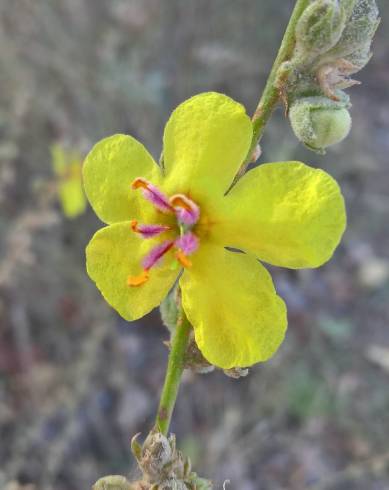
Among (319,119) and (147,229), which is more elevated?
(319,119)

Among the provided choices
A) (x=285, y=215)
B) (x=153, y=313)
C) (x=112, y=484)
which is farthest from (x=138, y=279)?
(x=153, y=313)

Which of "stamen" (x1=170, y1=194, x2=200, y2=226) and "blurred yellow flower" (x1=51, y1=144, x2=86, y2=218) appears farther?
"blurred yellow flower" (x1=51, y1=144, x2=86, y2=218)

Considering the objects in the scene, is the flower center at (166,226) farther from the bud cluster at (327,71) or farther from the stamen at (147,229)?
the bud cluster at (327,71)

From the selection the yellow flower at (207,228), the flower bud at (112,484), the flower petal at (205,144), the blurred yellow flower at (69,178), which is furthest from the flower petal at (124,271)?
the blurred yellow flower at (69,178)

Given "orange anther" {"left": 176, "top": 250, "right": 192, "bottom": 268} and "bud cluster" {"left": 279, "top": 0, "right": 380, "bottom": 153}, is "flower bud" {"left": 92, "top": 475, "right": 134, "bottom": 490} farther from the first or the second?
"bud cluster" {"left": 279, "top": 0, "right": 380, "bottom": 153}

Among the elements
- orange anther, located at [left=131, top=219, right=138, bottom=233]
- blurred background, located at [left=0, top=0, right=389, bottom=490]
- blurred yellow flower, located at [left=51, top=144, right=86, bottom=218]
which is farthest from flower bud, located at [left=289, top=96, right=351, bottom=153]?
blurred yellow flower, located at [left=51, top=144, right=86, bottom=218]

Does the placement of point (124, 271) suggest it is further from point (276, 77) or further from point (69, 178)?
point (69, 178)

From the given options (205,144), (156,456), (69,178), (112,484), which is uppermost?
(205,144)
